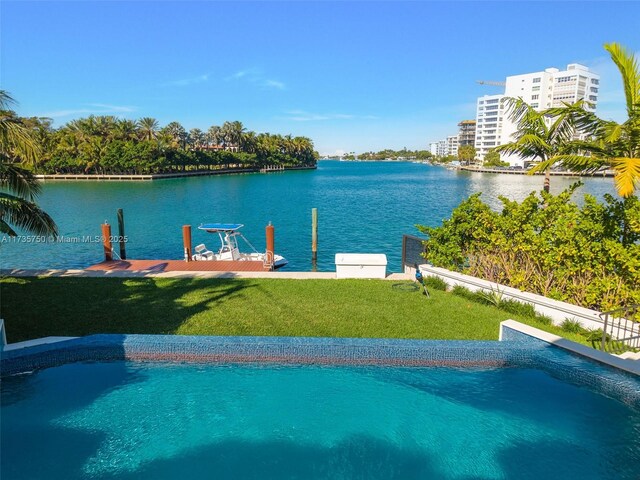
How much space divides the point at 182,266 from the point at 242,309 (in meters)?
7.05

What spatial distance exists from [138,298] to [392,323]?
6451 mm

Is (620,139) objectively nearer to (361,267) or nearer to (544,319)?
(544,319)

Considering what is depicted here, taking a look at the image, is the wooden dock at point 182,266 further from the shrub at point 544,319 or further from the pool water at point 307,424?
the shrub at point 544,319

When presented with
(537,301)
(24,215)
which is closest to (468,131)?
(537,301)

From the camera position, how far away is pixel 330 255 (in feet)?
74.1

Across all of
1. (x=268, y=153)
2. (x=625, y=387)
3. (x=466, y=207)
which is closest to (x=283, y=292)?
(x=466, y=207)

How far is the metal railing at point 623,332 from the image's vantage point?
24.5ft

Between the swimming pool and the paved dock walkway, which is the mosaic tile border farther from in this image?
the paved dock walkway

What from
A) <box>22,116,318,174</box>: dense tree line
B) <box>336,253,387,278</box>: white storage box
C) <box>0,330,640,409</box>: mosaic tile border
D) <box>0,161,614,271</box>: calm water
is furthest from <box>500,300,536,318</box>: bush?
<box>22,116,318,174</box>: dense tree line

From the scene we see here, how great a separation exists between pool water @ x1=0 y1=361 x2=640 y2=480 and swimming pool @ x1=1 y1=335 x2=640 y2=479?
21 mm

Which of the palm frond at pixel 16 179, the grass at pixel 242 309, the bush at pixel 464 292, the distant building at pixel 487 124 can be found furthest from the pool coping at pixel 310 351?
the distant building at pixel 487 124

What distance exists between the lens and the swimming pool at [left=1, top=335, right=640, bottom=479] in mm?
5773

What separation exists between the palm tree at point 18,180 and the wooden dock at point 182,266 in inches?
236

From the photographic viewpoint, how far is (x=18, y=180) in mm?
8914
